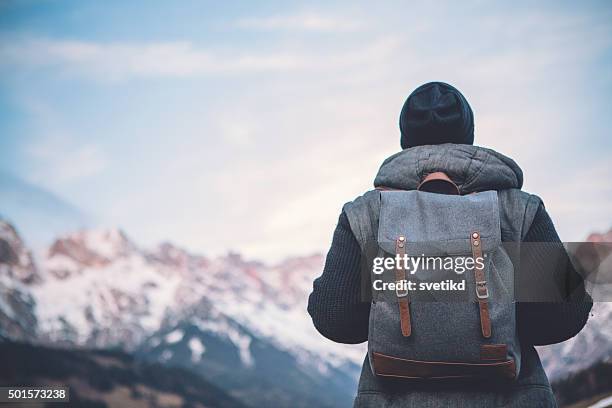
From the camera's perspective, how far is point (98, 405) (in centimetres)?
17962

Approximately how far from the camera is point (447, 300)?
3270 mm

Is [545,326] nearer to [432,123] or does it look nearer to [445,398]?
[445,398]

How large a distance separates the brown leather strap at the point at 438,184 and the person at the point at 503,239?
0.20ft

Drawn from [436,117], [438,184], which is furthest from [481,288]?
[436,117]

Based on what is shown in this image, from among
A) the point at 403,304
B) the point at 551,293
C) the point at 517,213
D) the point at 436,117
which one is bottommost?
the point at 403,304

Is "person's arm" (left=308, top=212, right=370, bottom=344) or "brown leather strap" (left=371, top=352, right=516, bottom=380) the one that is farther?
"person's arm" (left=308, top=212, right=370, bottom=344)

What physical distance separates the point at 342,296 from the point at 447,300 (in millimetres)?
664

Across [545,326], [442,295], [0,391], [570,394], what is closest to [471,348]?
[442,295]

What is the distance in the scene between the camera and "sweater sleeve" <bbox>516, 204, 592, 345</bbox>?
3.54 m

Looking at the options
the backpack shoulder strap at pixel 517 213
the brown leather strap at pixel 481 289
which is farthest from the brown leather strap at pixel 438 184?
the brown leather strap at pixel 481 289

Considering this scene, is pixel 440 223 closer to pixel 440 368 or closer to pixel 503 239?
pixel 503 239

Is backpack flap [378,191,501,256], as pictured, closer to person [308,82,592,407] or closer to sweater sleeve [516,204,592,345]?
person [308,82,592,407]

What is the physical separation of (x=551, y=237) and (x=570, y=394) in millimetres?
37709

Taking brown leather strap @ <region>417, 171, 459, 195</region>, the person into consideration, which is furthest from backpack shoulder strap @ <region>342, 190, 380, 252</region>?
brown leather strap @ <region>417, 171, 459, 195</region>
